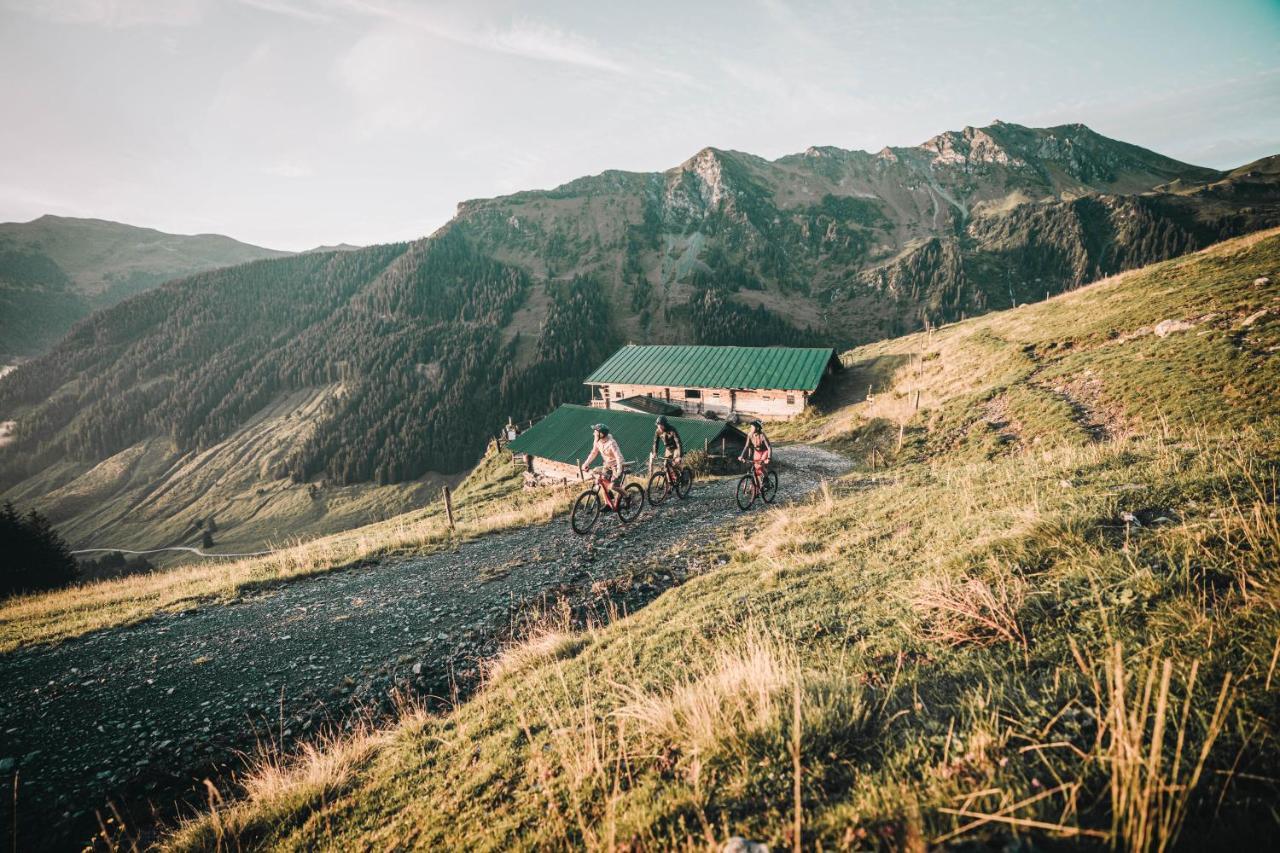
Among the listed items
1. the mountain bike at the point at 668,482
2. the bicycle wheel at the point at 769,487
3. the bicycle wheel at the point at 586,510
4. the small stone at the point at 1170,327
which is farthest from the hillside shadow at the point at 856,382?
the bicycle wheel at the point at 586,510

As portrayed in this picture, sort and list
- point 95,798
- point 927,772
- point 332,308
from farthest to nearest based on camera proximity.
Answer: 1. point 332,308
2. point 95,798
3. point 927,772

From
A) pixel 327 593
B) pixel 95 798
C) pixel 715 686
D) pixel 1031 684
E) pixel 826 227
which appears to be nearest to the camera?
pixel 1031 684

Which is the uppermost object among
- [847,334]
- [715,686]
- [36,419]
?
[36,419]

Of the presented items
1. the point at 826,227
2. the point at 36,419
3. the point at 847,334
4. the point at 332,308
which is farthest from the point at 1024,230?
the point at 36,419

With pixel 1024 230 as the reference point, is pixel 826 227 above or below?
above

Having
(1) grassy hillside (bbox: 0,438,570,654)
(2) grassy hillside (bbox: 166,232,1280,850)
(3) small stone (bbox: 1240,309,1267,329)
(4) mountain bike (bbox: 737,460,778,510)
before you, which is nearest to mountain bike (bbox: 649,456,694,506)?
(4) mountain bike (bbox: 737,460,778,510)

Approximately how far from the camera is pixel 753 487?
15.4 metres

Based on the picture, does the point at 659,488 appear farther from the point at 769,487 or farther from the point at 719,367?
the point at 719,367

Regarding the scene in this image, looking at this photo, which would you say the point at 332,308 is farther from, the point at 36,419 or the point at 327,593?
the point at 327,593

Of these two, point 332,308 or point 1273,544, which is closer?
point 1273,544

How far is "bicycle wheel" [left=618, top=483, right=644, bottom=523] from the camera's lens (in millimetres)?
14719

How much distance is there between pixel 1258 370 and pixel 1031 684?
822 inches

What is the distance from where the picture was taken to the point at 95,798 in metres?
5.43

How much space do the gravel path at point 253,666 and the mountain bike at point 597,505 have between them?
0.49 m
